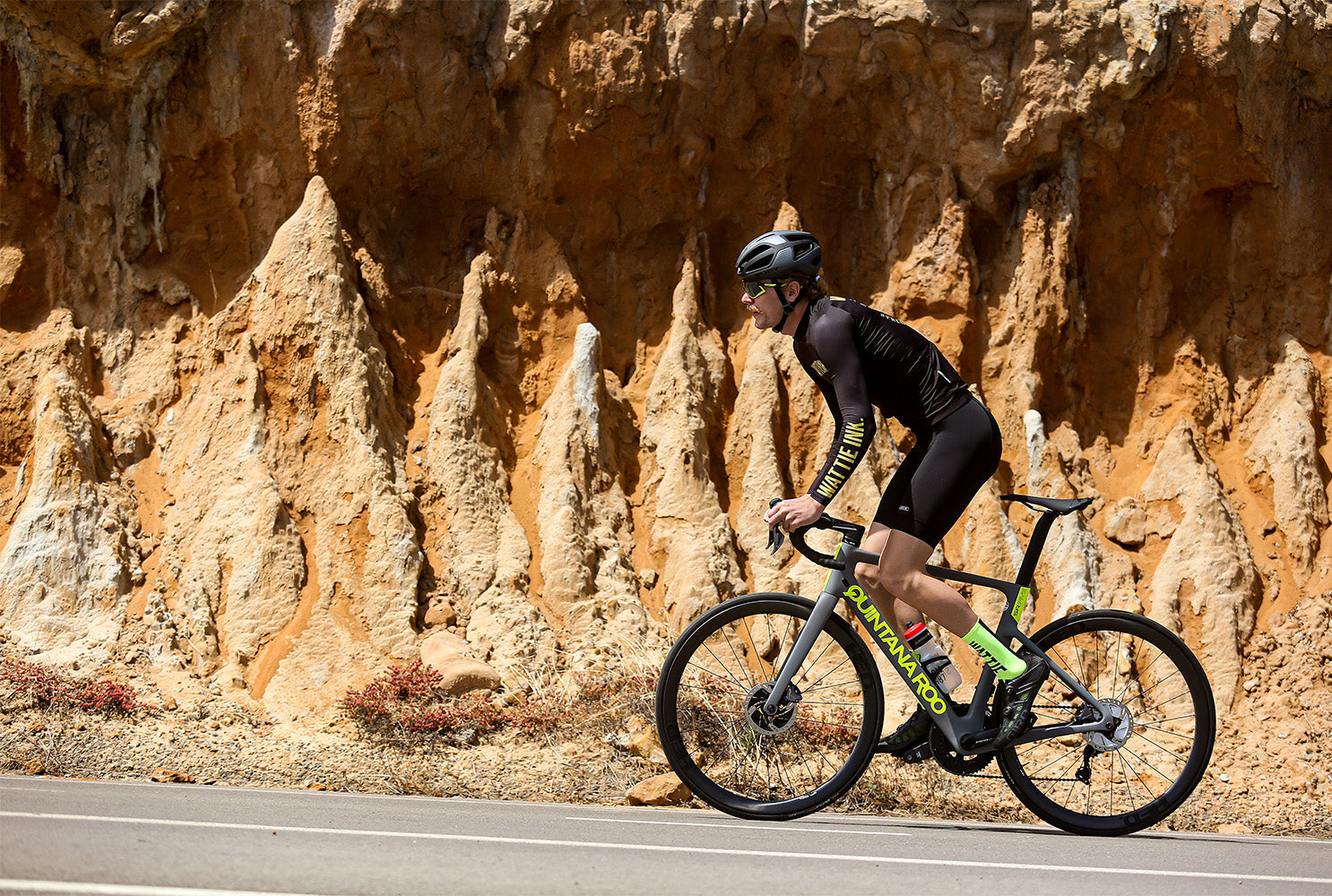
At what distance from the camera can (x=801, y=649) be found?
15.1ft

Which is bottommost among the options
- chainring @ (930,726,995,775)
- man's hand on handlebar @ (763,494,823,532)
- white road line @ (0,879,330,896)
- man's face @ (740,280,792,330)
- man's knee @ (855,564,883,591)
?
white road line @ (0,879,330,896)

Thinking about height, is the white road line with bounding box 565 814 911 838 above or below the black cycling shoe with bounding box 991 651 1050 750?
below

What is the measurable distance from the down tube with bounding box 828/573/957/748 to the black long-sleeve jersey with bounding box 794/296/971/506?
51 centimetres

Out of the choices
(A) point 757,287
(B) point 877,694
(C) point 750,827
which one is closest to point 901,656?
(B) point 877,694

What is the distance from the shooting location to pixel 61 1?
12.9 meters

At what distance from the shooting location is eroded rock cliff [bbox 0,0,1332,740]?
12102 mm

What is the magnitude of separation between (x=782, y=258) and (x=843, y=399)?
0.77m

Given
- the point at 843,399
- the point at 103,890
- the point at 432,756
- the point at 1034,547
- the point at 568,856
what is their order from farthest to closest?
1. the point at 432,756
2. the point at 1034,547
3. the point at 843,399
4. the point at 568,856
5. the point at 103,890

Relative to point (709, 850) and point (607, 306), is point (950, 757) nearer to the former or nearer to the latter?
point (709, 850)

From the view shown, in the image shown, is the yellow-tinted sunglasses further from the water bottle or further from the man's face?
the water bottle

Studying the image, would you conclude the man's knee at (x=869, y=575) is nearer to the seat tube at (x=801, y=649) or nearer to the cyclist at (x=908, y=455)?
the cyclist at (x=908, y=455)

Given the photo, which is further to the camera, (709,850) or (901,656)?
(901,656)

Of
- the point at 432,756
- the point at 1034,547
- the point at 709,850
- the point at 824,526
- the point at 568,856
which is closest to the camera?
the point at 568,856

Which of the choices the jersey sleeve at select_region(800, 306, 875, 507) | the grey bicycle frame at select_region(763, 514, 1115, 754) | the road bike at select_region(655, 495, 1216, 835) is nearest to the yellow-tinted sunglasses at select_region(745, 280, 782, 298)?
the jersey sleeve at select_region(800, 306, 875, 507)
